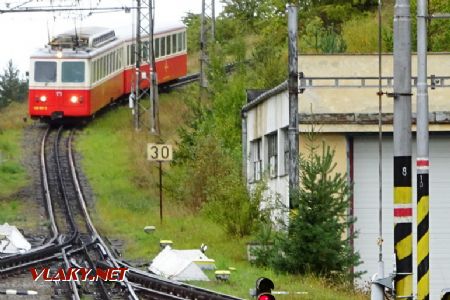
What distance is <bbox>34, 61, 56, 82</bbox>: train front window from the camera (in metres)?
52.9

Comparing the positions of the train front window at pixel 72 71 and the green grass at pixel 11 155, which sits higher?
the train front window at pixel 72 71

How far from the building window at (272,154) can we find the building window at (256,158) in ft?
5.49

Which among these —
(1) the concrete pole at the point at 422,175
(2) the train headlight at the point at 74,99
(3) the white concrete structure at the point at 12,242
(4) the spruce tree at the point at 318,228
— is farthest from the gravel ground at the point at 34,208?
(1) the concrete pole at the point at 422,175

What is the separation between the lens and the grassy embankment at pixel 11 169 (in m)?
39.2

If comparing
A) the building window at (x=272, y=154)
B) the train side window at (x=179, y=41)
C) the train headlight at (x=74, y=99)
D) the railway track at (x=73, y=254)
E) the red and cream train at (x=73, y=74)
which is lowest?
the railway track at (x=73, y=254)

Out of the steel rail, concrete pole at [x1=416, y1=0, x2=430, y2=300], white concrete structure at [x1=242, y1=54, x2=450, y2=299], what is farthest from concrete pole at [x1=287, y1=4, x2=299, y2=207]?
concrete pole at [x1=416, y1=0, x2=430, y2=300]

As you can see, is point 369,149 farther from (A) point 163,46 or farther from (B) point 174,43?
(B) point 174,43

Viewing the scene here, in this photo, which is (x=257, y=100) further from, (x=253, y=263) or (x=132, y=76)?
(x=132, y=76)

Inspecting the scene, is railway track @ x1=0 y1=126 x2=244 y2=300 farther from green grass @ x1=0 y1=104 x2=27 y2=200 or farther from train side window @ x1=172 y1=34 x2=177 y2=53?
train side window @ x1=172 y1=34 x2=177 y2=53

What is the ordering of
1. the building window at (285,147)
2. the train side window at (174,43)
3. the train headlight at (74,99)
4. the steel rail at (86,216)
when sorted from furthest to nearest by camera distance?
the train side window at (174,43) < the train headlight at (74,99) < the building window at (285,147) < the steel rail at (86,216)

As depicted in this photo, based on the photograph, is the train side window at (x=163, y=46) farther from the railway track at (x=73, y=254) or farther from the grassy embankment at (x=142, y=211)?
the railway track at (x=73, y=254)

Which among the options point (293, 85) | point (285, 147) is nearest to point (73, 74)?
point (285, 147)

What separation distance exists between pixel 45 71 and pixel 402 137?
3757cm

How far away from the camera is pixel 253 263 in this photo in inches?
1154
